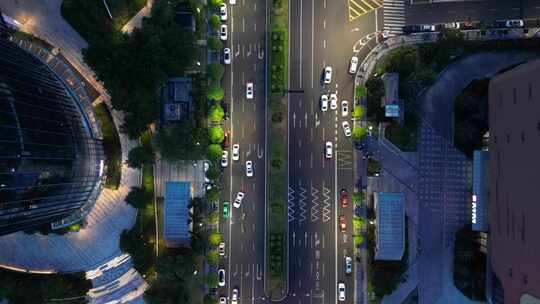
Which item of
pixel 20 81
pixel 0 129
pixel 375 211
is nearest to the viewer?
pixel 0 129

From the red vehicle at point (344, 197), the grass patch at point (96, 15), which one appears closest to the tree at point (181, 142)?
the grass patch at point (96, 15)

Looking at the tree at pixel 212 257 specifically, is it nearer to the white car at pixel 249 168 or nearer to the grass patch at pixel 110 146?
the white car at pixel 249 168

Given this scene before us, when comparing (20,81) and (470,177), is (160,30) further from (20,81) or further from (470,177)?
(470,177)

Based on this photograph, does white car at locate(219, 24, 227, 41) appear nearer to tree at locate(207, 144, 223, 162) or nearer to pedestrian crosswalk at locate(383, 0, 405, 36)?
tree at locate(207, 144, 223, 162)

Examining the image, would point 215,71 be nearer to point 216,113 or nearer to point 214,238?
point 216,113

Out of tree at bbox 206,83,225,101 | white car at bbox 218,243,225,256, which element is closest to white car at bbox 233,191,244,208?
white car at bbox 218,243,225,256

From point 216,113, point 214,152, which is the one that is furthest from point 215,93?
point 214,152

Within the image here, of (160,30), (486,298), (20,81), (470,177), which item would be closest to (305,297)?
(486,298)

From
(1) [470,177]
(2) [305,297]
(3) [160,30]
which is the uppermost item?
(3) [160,30]
